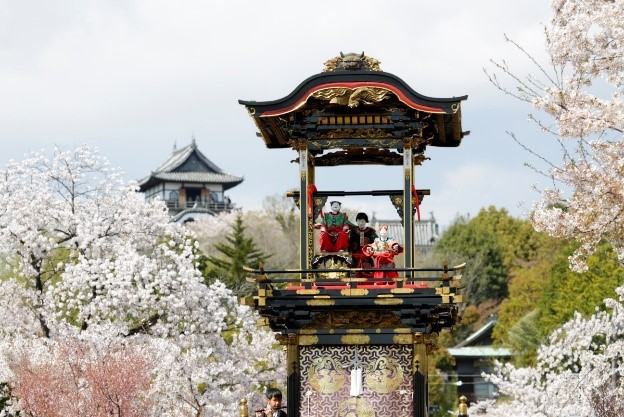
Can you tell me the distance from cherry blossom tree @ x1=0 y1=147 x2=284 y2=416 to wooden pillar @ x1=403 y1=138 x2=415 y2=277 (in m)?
9.67

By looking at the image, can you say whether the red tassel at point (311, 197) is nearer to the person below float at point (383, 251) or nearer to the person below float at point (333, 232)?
the person below float at point (333, 232)

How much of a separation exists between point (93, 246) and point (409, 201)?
40.5 feet

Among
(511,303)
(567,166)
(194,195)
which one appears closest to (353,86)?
(567,166)

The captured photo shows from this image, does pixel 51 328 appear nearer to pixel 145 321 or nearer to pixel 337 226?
pixel 145 321

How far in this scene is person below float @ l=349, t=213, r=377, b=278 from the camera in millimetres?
20109

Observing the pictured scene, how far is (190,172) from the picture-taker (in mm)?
106000

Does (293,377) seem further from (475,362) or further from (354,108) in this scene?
(475,362)

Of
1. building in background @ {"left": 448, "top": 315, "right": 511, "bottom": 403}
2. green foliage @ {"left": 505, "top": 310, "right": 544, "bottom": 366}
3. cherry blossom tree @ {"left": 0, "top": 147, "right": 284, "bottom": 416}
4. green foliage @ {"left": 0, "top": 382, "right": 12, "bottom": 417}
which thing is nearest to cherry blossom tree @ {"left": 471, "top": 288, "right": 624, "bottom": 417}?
cherry blossom tree @ {"left": 0, "top": 147, "right": 284, "bottom": 416}

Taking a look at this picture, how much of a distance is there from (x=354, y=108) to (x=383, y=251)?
206cm

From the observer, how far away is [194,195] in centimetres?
10625

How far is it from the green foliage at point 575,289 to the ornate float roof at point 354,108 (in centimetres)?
2128

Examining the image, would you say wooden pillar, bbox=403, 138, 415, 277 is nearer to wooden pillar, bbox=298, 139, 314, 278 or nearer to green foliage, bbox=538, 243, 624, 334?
→ wooden pillar, bbox=298, 139, 314, 278

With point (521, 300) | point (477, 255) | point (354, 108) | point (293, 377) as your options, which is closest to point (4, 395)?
point (293, 377)

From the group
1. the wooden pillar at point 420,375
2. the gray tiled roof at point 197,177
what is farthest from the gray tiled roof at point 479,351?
the gray tiled roof at point 197,177
